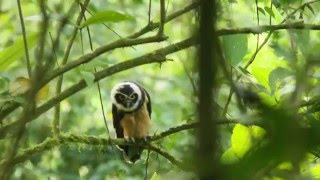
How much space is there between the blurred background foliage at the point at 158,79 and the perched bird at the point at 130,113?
0.12m

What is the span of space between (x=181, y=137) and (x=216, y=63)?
228cm

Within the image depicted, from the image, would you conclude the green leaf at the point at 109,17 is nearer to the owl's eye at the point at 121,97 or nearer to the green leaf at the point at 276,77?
the green leaf at the point at 276,77

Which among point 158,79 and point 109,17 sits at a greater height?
point 109,17

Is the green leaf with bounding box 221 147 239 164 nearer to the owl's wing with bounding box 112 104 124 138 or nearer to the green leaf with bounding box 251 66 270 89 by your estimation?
the green leaf with bounding box 251 66 270 89

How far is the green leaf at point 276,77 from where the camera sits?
5.24 ft

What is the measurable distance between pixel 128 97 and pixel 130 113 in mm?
93

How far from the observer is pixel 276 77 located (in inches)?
65.3

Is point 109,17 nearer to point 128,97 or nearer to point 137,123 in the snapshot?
point 137,123

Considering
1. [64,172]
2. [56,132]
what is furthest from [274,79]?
[64,172]

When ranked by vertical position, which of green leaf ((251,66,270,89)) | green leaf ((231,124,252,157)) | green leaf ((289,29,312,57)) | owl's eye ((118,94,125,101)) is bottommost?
owl's eye ((118,94,125,101))

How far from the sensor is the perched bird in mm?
3365

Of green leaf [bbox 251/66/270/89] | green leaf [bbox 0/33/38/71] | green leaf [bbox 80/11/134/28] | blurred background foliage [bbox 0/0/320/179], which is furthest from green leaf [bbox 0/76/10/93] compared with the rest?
green leaf [bbox 251/66/270/89]

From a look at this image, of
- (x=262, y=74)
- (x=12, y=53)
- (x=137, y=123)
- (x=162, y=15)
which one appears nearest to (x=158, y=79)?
(x=137, y=123)

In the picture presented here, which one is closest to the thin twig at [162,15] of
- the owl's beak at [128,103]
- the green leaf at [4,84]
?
the green leaf at [4,84]
